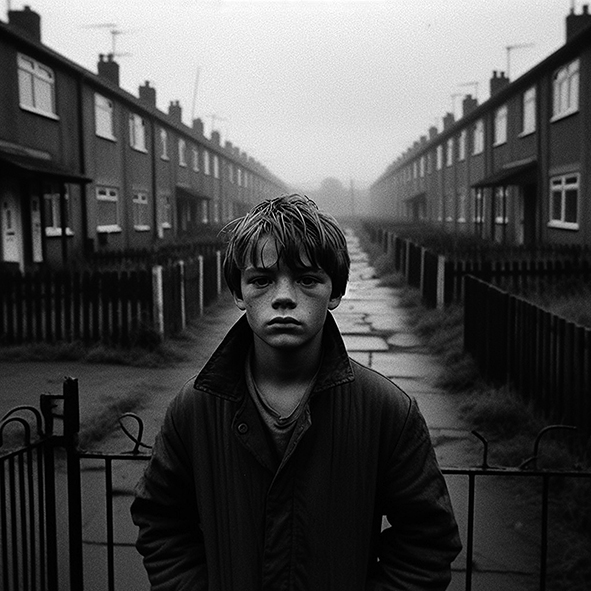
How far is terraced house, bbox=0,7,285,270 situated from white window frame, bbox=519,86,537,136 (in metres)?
11.6

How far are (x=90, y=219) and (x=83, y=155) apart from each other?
1.69 meters

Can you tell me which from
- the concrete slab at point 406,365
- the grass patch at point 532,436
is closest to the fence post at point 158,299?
the concrete slab at point 406,365

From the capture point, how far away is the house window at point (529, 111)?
2116cm

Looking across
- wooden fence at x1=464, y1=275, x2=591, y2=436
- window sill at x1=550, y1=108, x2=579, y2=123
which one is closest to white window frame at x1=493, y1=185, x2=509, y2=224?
window sill at x1=550, y1=108, x2=579, y2=123

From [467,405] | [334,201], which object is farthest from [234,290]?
[334,201]

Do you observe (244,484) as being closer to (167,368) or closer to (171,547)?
(171,547)

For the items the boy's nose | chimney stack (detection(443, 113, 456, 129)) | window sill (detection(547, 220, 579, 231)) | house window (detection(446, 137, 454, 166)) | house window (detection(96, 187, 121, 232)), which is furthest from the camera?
chimney stack (detection(443, 113, 456, 129))

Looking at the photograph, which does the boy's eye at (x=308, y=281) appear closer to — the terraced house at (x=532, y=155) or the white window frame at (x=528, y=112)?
the terraced house at (x=532, y=155)

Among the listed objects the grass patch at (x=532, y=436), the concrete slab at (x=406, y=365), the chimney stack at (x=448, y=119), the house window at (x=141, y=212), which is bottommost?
the concrete slab at (x=406, y=365)

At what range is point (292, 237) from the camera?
1769mm

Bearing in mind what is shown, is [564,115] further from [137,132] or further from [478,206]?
[137,132]

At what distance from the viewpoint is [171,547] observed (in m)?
1.96

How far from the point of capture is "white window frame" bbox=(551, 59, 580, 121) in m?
17.5

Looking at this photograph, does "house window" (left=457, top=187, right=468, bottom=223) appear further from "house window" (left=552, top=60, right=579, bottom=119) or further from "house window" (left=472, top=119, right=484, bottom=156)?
"house window" (left=552, top=60, right=579, bottom=119)
